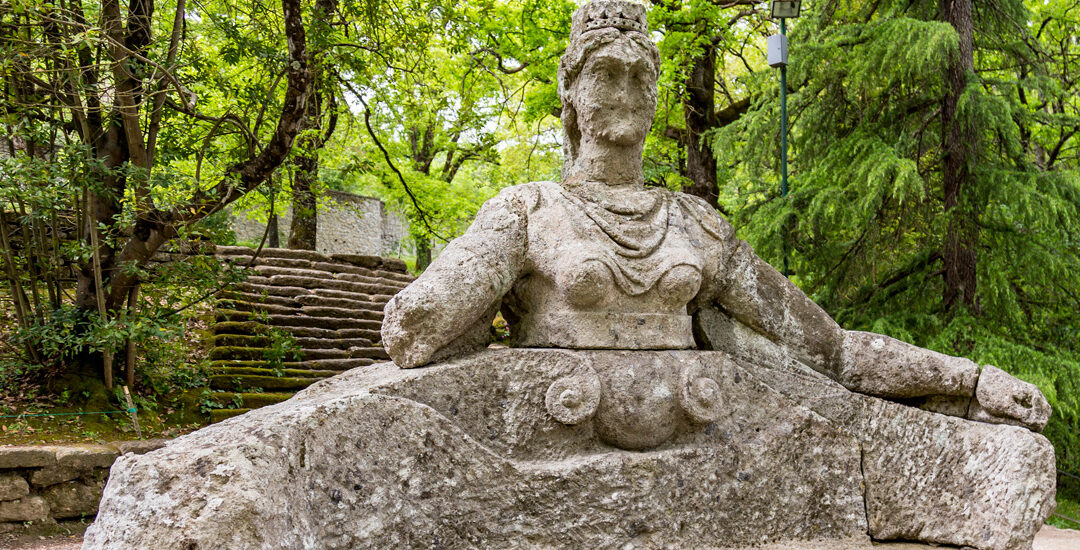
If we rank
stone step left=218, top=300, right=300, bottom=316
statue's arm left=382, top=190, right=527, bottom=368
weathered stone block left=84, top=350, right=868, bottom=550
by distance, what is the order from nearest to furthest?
weathered stone block left=84, top=350, right=868, bottom=550 < statue's arm left=382, top=190, right=527, bottom=368 < stone step left=218, top=300, right=300, bottom=316

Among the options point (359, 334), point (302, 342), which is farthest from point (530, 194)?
point (359, 334)

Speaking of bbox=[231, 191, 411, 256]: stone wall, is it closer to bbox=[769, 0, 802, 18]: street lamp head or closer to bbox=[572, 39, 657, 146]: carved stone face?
bbox=[769, 0, 802, 18]: street lamp head

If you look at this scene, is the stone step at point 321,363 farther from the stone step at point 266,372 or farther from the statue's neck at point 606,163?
the statue's neck at point 606,163

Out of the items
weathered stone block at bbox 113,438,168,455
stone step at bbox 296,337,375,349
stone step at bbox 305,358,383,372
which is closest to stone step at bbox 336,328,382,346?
stone step at bbox 296,337,375,349

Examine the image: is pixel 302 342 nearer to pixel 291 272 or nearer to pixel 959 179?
pixel 291 272

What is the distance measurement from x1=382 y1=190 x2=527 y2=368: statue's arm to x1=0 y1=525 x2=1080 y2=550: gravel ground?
1.68 metres

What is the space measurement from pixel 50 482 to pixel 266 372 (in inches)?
94.7

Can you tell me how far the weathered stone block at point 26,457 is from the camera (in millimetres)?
4863

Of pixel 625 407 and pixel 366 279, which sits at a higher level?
pixel 625 407

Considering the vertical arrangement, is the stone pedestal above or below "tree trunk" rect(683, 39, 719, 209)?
below

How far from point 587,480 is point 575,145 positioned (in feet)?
4.34

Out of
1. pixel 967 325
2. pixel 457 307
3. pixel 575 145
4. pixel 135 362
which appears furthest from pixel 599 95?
pixel 135 362

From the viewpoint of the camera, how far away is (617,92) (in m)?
2.91

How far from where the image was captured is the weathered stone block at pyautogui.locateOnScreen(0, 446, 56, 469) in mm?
4863
